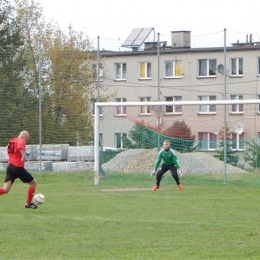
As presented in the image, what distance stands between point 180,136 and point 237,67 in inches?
144

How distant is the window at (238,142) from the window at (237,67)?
2536 mm

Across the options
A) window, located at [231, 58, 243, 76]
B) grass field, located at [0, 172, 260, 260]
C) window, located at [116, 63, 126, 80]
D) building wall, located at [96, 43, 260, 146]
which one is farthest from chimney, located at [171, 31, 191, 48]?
grass field, located at [0, 172, 260, 260]

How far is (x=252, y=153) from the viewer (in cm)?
2834

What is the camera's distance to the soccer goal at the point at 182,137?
2850cm

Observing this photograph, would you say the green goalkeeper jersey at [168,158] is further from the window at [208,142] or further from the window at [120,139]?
the window at [120,139]

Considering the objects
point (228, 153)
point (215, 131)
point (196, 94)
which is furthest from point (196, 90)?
point (228, 153)

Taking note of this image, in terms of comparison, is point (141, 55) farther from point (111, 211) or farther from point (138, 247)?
point (138, 247)

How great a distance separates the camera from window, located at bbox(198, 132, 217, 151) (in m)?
29.4

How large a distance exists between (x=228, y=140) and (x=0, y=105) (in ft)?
32.3

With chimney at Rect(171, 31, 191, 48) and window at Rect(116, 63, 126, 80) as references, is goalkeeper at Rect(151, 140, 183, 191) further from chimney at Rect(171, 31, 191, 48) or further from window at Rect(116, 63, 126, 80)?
chimney at Rect(171, 31, 191, 48)

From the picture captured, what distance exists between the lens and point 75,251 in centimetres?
1203

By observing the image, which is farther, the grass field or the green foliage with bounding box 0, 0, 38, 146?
the green foliage with bounding box 0, 0, 38, 146

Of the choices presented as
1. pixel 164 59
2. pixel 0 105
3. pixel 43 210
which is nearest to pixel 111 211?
pixel 43 210

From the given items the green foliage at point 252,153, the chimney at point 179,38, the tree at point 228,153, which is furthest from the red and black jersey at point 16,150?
the chimney at point 179,38
